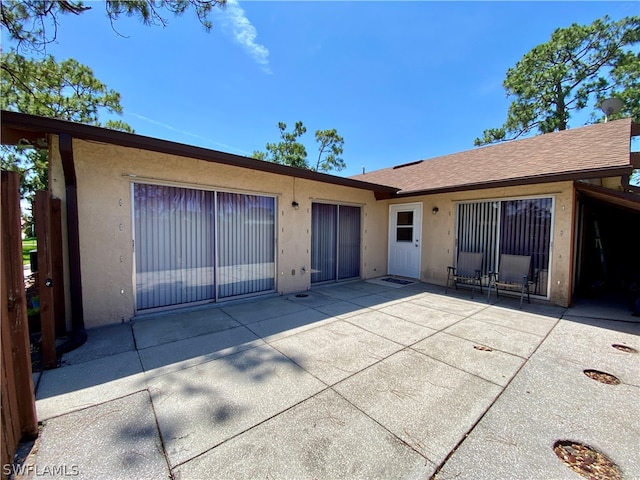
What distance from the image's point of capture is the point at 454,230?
22.6 ft

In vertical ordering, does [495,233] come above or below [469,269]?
above

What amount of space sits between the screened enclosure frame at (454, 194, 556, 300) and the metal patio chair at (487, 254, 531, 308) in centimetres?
34

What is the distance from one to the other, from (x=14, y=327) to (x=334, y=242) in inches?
236

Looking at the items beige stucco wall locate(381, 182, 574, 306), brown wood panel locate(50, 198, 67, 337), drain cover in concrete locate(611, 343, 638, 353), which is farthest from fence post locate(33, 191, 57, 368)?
beige stucco wall locate(381, 182, 574, 306)

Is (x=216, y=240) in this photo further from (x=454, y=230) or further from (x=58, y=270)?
(x=454, y=230)

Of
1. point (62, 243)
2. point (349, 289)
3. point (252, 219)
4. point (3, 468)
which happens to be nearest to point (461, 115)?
point (349, 289)

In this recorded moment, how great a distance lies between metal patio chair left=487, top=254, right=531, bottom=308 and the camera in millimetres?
5375

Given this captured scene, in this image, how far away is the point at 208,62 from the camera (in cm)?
654

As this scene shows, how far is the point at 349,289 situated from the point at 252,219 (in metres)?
2.99

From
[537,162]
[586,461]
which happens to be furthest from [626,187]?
[586,461]

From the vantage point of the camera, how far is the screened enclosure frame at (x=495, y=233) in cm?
543

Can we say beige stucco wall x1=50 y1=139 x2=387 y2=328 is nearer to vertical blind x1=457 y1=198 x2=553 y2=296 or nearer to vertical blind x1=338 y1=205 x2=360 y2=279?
vertical blind x1=338 y1=205 x2=360 y2=279

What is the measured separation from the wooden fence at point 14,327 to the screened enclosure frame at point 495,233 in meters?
7.66

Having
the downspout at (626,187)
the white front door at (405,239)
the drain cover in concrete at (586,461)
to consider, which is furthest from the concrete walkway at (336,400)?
the downspout at (626,187)
